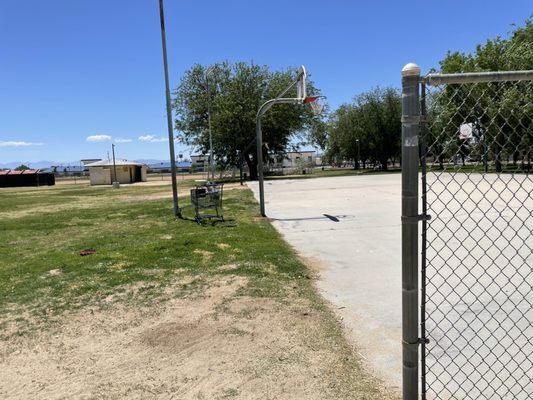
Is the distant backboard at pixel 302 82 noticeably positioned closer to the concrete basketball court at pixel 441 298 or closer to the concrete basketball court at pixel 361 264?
the concrete basketball court at pixel 361 264

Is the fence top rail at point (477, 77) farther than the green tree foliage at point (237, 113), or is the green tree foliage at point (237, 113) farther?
the green tree foliage at point (237, 113)

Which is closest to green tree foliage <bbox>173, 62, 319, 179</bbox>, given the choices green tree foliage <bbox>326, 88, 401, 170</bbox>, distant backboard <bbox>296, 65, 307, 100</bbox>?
green tree foliage <bbox>326, 88, 401, 170</bbox>

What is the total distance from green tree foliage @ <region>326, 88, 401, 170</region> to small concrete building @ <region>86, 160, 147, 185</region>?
26509 millimetres

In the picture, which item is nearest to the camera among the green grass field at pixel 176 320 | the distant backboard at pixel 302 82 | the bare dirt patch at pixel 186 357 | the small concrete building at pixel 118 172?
the bare dirt patch at pixel 186 357

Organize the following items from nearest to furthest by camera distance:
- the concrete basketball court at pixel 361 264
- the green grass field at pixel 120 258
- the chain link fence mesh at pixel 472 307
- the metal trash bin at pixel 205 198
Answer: the chain link fence mesh at pixel 472 307 < the concrete basketball court at pixel 361 264 < the green grass field at pixel 120 258 < the metal trash bin at pixel 205 198

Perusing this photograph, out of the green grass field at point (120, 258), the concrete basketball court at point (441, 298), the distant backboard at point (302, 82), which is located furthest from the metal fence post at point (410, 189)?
the distant backboard at point (302, 82)

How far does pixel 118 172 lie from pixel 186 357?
53931mm

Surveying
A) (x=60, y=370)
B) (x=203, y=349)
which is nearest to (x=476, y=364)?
(x=203, y=349)

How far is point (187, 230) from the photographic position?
421 inches

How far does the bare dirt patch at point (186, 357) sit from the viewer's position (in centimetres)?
320

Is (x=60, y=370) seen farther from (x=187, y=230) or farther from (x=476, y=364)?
(x=187, y=230)

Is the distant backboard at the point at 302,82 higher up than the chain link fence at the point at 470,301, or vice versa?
the distant backboard at the point at 302,82

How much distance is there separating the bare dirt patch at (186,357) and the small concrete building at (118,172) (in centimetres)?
5029

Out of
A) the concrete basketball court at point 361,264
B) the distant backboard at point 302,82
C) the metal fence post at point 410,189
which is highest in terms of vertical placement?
the distant backboard at point 302,82
